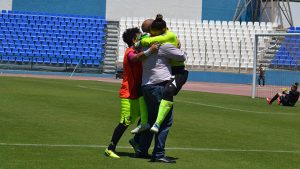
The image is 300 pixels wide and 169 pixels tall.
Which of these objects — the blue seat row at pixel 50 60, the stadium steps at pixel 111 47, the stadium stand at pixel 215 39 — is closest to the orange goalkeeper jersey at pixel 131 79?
the blue seat row at pixel 50 60

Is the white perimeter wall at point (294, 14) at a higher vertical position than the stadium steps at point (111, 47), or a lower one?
higher

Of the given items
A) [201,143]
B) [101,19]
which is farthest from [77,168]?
[101,19]

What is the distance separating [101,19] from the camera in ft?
179

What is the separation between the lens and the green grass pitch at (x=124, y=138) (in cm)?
→ 929

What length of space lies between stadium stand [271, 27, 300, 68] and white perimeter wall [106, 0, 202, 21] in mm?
16726

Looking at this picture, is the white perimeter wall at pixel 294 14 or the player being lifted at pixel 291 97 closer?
the player being lifted at pixel 291 97

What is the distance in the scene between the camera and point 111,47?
5331 centimetres

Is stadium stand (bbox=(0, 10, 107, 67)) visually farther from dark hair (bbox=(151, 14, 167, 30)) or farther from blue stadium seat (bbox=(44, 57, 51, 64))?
dark hair (bbox=(151, 14, 167, 30))

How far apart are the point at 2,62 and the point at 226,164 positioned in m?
41.7

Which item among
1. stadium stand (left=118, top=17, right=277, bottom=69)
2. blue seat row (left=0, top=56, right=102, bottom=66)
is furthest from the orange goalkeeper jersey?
stadium stand (left=118, top=17, right=277, bottom=69)

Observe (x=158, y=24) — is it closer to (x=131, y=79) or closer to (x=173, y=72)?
(x=173, y=72)

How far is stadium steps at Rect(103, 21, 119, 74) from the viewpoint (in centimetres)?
5171

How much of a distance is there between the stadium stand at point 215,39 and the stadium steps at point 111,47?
615mm

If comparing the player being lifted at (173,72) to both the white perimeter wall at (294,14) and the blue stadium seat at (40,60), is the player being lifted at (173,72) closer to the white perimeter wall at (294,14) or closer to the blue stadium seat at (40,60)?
the blue stadium seat at (40,60)
